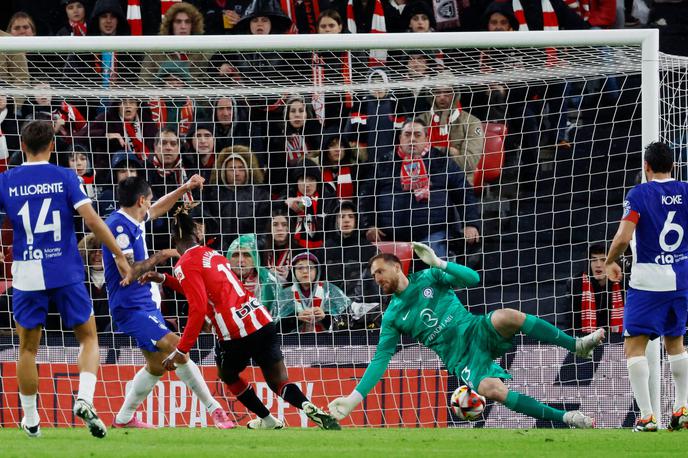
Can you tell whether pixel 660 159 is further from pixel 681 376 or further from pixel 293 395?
pixel 293 395

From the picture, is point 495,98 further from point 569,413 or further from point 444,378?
point 569,413

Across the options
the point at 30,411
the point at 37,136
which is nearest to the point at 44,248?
the point at 37,136

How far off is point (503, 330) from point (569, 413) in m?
0.81

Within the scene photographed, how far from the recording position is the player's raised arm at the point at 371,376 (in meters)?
9.59

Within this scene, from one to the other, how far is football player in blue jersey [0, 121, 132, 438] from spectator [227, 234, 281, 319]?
11.6 ft

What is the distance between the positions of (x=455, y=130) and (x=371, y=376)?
3469 mm

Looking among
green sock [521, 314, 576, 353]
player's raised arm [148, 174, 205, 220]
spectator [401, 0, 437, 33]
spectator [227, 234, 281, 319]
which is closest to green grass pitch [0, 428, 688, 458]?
green sock [521, 314, 576, 353]

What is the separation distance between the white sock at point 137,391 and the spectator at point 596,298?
12.5 ft

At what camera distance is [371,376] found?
386 inches

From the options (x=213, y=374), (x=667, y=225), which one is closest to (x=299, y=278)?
(x=213, y=374)

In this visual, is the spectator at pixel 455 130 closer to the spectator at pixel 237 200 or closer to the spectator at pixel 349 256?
the spectator at pixel 349 256

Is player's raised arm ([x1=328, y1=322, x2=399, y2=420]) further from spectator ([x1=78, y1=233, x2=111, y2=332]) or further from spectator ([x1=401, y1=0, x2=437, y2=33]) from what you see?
spectator ([x1=401, y1=0, x2=437, y2=33])

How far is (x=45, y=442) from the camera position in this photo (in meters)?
7.92

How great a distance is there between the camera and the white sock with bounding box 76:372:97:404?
26.6 ft
